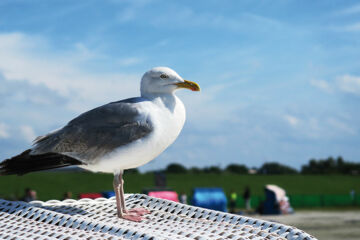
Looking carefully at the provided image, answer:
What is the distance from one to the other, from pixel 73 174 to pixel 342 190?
32.1 metres

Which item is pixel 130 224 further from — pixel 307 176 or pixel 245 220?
pixel 307 176

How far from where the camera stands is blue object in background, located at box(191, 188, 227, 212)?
22266 mm

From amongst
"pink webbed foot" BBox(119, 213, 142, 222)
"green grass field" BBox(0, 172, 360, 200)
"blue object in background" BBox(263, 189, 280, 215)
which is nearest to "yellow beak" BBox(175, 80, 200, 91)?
"pink webbed foot" BBox(119, 213, 142, 222)

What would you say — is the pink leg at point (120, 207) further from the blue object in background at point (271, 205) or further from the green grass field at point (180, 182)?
the green grass field at point (180, 182)

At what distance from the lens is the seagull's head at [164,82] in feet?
15.7

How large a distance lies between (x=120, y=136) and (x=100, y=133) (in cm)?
21

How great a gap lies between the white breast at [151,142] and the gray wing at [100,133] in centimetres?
6

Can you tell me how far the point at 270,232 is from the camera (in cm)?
409

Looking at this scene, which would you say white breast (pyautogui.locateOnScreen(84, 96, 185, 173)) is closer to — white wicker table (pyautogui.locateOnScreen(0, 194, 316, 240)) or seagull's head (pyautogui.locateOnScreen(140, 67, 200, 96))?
seagull's head (pyautogui.locateOnScreen(140, 67, 200, 96))

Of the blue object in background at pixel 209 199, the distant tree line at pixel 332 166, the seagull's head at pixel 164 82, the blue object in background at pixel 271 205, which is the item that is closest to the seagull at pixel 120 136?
the seagull's head at pixel 164 82

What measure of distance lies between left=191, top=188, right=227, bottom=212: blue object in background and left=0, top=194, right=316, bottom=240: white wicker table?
1713 centimetres

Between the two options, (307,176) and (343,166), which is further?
(343,166)

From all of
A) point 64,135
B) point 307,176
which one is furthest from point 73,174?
point 64,135

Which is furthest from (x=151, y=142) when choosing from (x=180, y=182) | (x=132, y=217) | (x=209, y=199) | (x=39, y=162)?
(x=180, y=182)
